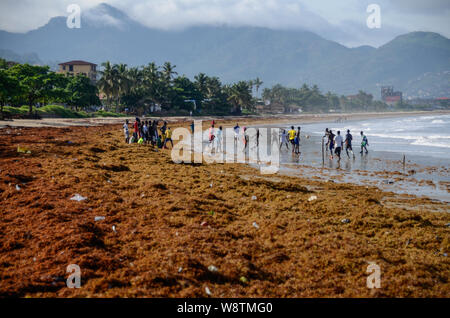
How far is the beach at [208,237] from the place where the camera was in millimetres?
4809

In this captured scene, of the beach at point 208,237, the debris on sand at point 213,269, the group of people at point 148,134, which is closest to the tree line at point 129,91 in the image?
the group of people at point 148,134

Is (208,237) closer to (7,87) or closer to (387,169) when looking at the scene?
(387,169)

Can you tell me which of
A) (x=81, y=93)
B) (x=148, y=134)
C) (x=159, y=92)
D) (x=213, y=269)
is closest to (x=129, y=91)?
(x=159, y=92)

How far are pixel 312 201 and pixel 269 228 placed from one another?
269 cm

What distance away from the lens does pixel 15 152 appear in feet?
49.8

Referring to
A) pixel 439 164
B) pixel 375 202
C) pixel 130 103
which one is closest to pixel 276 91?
pixel 130 103

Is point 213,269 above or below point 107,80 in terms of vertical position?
below

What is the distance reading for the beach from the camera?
4.81 metres

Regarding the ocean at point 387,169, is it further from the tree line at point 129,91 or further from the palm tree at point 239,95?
the palm tree at point 239,95

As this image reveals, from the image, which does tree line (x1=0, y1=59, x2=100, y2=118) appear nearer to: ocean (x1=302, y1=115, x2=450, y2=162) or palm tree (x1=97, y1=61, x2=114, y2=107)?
palm tree (x1=97, y1=61, x2=114, y2=107)

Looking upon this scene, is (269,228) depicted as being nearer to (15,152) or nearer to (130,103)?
(15,152)

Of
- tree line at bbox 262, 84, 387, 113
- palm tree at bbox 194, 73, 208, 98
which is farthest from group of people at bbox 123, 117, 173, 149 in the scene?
tree line at bbox 262, 84, 387, 113

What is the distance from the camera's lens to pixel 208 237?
6.57 meters

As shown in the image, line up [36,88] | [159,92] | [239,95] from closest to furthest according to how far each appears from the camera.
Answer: [36,88] < [159,92] < [239,95]
